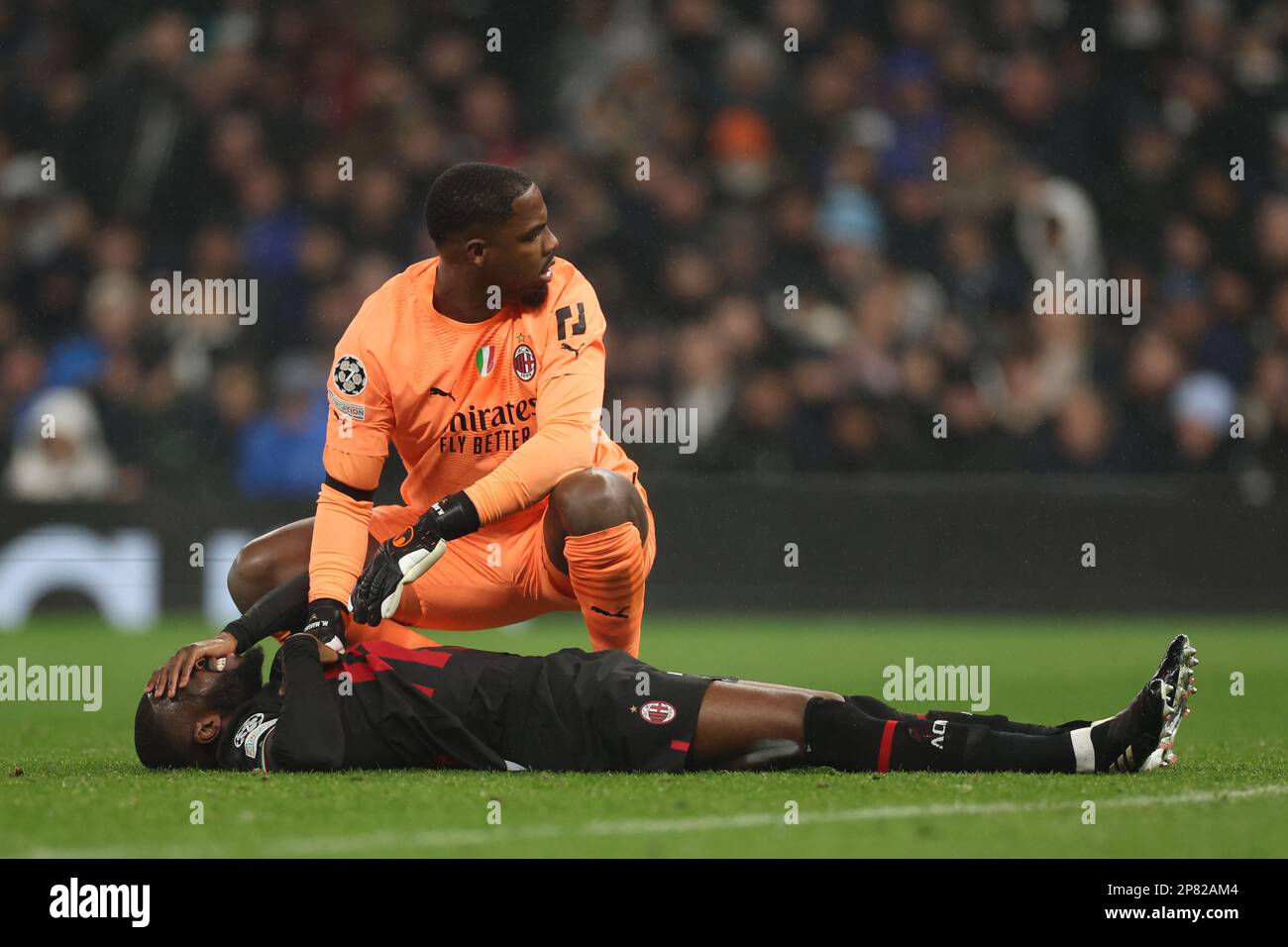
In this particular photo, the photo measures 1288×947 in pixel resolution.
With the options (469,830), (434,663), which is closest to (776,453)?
(434,663)

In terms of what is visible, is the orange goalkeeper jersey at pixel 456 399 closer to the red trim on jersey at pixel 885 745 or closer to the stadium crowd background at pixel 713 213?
the red trim on jersey at pixel 885 745

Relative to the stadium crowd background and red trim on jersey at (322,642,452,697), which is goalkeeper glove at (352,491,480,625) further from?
the stadium crowd background

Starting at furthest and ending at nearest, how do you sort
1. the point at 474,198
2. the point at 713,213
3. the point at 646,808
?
the point at 713,213
the point at 474,198
the point at 646,808

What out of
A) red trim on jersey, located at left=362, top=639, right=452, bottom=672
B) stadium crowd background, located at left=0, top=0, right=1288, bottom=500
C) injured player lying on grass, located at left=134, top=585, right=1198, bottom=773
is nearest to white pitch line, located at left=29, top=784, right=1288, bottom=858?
injured player lying on grass, located at left=134, top=585, right=1198, bottom=773

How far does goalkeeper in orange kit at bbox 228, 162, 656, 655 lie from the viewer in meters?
5.82

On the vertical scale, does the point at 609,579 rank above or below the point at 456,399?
below

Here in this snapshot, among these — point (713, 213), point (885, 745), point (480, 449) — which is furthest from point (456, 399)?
point (713, 213)

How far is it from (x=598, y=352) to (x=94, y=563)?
6.12 metres

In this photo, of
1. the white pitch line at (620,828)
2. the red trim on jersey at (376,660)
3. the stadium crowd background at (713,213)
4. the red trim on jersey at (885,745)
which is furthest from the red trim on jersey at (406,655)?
the stadium crowd background at (713,213)

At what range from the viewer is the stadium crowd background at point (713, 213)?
1175 centimetres

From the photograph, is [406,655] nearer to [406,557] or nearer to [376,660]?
[376,660]

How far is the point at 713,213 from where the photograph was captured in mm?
12758

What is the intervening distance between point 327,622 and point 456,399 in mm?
1059

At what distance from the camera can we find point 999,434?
1164 centimetres
